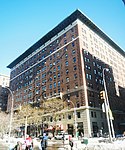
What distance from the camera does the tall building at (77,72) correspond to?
46.8 meters

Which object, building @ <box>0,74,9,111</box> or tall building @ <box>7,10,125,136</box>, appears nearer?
tall building @ <box>7,10,125,136</box>

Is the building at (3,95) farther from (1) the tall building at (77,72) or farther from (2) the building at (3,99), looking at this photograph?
(1) the tall building at (77,72)

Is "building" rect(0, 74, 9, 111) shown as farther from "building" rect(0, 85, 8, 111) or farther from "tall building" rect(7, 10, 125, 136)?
"tall building" rect(7, 10, 125, 136)

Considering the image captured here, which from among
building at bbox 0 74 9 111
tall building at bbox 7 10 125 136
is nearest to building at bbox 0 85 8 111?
building at bbox 0 74 9 111

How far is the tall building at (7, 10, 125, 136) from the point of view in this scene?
46.8 metres

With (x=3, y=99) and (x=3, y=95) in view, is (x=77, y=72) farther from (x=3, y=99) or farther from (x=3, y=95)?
(x=3, y=95)

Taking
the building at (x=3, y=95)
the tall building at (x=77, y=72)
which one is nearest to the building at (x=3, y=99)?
the building at (x=3, y=95)

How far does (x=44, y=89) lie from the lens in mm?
60281

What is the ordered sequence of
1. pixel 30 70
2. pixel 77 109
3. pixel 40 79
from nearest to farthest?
1. pixel 77 109
2. pixel 40 79
3. pixel 30 70

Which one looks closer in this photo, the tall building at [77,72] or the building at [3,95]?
the tall building at [77,72]

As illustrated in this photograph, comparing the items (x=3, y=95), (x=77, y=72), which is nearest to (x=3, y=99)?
(x=3, y=95)

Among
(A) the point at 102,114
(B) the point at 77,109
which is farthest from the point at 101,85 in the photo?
(B) the point at 77,109

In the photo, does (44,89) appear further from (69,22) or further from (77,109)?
(69,22)

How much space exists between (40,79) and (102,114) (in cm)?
2793
